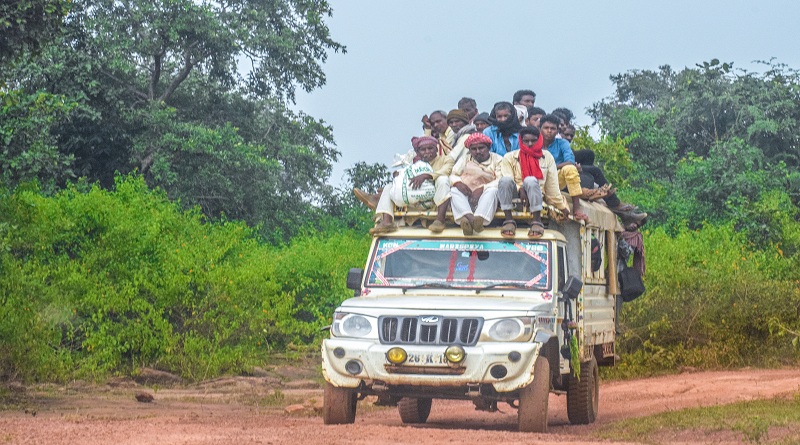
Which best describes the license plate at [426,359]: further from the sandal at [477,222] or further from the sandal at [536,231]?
the sandal at [536,231]

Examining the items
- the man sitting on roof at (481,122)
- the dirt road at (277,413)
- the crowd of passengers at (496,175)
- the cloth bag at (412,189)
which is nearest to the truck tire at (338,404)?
the dirt road at (277,413)

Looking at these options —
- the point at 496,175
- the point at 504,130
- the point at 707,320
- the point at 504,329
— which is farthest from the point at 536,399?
the point at 707,320

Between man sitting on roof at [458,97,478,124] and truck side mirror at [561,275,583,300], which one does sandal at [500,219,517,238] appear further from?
man sitting on roof at [458,97,478,124]

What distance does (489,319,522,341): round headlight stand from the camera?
9.70 meters

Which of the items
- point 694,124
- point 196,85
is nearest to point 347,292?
point 196,85

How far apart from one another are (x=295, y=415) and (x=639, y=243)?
430 centimetres

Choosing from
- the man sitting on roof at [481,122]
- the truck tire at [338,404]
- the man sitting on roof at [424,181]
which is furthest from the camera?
the man sitting on roof at [481,122]

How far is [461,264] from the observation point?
35.1 feet

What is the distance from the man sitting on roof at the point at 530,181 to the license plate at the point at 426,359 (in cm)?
147

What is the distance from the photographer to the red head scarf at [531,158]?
11078 millimetres

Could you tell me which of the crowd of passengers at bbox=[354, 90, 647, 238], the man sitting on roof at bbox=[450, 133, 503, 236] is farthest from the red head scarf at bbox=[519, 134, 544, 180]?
the man sitting on roof at bbox=[450, 133, 503, 236]

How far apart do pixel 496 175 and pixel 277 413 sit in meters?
4.27

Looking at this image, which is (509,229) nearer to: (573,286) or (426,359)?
(573,286)

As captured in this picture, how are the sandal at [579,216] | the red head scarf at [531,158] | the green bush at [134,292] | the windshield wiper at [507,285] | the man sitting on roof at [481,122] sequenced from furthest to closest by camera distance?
1. the green bush at [134,292]
2. the man sitting on roof at [481,122]
3. the sandal at [579,216]
4. the red head scarf at [531,158]
5. the windshield wiper at [507,285]
